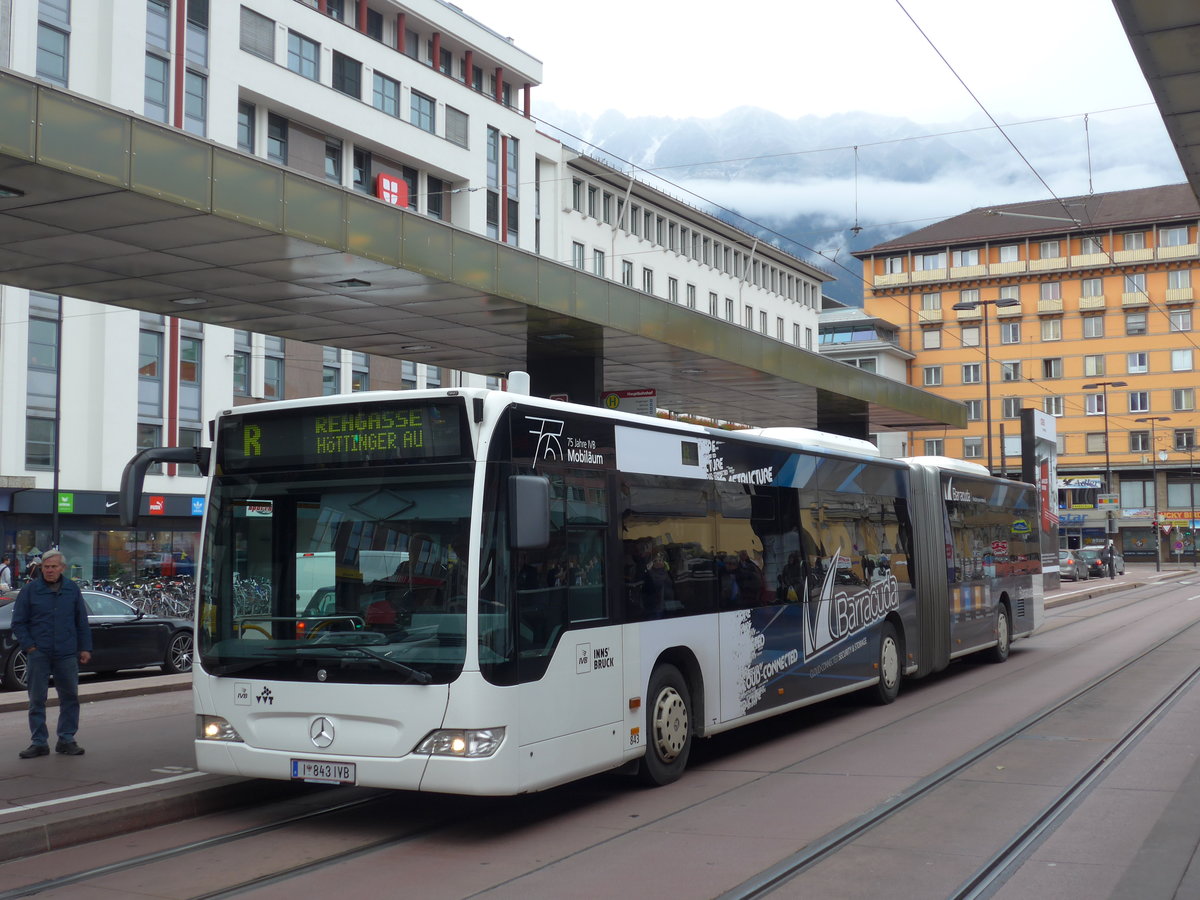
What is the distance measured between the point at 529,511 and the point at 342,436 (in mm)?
1546

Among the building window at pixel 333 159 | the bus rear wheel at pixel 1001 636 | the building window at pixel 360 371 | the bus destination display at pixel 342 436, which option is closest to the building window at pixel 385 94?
the building window at pixel 333 159

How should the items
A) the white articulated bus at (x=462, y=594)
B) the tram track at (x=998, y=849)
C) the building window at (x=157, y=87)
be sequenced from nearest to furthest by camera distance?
the tram track at (x=998, y=849)
the white articulated bus at (x=462, y=594)
the building window at (x=157, y=87)

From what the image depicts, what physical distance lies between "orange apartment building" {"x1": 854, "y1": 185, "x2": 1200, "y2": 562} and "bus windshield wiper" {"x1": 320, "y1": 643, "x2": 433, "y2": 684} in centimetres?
8056

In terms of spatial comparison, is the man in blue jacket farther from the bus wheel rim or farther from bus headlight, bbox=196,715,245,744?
the bus wheel rim

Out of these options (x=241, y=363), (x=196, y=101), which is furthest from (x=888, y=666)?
(x=196, y=101)

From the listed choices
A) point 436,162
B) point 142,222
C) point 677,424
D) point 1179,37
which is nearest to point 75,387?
point 436,162

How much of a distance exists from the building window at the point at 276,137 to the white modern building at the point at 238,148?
0.07 m

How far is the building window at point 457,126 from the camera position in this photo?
54.4m

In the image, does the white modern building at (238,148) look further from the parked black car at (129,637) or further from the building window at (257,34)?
the parked black car at (129,637)

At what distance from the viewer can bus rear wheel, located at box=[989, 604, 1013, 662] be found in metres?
19.5

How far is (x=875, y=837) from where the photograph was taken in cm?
781

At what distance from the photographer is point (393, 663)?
25.9 ft

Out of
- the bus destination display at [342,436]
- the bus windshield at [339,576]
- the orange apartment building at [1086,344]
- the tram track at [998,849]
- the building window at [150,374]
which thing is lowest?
the tram track at [998,849]

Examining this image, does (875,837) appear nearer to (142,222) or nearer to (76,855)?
(76,855)
